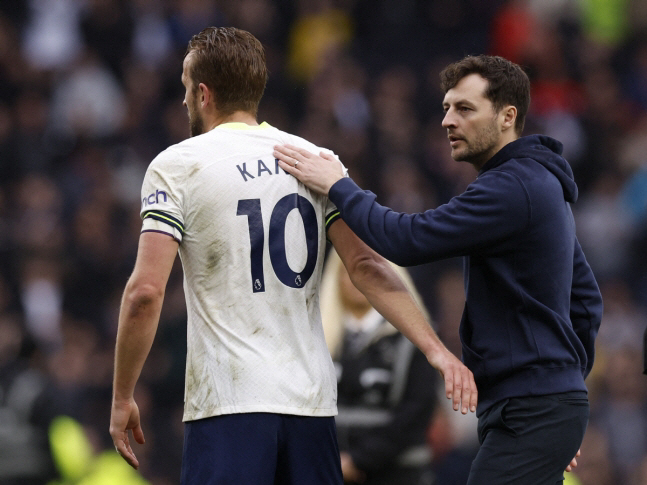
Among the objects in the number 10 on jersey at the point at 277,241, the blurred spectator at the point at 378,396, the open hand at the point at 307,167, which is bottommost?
the blurred spectator at the point at 378,396

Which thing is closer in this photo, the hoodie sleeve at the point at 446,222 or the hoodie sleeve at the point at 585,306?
the hoodie sleeve at the point at 446,222

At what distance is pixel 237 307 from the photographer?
342cm

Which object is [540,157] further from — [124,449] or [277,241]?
[124,449]

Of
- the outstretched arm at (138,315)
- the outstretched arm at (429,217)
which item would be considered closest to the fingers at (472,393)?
the outstretched arm at (429,217)

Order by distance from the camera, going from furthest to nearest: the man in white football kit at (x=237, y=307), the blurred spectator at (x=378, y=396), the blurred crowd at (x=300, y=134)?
the blurred crowd at (x=300, y=134) < the blurred spectator at (x=378, y=396) < the man in white football kit at (x=237, y=307)

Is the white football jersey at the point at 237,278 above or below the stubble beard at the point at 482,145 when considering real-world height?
below

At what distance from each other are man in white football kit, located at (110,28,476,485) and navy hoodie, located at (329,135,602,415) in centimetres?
16

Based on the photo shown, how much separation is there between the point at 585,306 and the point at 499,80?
3.07ft

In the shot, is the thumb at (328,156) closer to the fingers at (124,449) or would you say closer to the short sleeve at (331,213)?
the short sleeve at (331,213)

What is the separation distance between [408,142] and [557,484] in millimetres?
7699

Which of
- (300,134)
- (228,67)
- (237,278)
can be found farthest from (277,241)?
(300,134)

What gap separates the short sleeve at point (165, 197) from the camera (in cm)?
338

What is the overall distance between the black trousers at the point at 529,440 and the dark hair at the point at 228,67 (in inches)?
57.5

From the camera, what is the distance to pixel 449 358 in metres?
3.62
